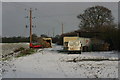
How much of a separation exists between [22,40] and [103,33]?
75.5 m

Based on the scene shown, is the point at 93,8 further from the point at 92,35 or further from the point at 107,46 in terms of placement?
the point at 107,46

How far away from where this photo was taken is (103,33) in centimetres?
4238

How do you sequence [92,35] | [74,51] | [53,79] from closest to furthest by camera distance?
[53,79] < [74,51] < [92,35]

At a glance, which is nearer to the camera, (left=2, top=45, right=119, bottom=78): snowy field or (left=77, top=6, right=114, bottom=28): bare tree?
(left=2, top=45, right=119, bottom=78): snowy field

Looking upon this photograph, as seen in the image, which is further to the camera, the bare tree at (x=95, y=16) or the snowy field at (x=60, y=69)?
the bare tree at (x=95, y=16)

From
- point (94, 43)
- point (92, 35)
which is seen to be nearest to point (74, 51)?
point (94, 43)

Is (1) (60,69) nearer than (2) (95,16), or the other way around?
(1) (60,69)

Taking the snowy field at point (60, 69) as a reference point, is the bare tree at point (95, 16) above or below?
above

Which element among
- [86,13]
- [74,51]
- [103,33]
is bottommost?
[74,51]

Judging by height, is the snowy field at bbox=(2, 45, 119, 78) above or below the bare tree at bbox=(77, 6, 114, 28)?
below

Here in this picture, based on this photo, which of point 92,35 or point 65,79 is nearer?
point 65,79

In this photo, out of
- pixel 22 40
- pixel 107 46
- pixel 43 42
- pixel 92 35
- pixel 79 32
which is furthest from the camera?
pixel 22 40

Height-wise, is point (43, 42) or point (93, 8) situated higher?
point (93, 8)

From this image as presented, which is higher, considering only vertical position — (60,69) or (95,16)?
(95,16)
